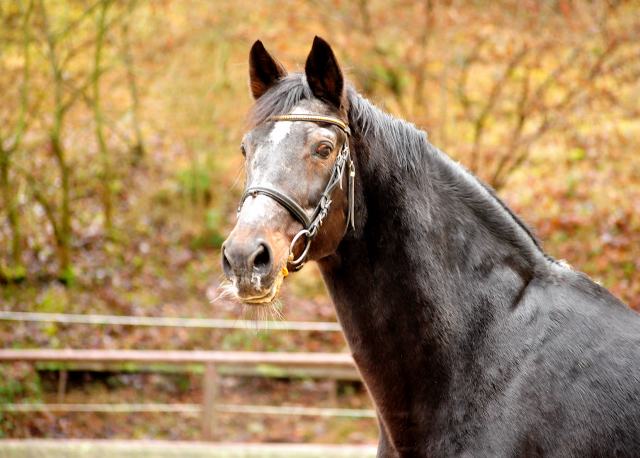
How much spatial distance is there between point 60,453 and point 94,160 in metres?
6.31

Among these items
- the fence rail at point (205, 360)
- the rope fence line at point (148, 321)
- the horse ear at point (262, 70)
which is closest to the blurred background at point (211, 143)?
the rope fence line at point (148, 321)

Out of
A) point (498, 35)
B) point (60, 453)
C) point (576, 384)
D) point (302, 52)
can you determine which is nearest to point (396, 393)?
point (576, 384)

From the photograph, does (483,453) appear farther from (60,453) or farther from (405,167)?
(60,453)

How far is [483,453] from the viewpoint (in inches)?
81.7

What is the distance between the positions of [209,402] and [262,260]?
4373 millimetres

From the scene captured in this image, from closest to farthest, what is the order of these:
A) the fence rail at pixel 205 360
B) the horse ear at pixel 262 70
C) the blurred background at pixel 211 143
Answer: the horse ear at pixel 262 70 → the fence rail at pixel 205 360 → the blurred background at pixel 211 143

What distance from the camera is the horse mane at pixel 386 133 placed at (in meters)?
2.29

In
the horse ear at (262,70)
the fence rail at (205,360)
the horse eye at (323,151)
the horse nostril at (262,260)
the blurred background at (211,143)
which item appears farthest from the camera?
the blurred background at (211,143)

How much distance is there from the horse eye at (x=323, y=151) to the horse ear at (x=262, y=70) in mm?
502

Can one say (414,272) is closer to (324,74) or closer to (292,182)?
(292,182)

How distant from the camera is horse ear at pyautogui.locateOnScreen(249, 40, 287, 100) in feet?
8.02

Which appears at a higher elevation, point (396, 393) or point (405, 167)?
point (405, 167)

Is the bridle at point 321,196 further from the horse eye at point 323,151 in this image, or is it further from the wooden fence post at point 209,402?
the wooden fence post at point 209,402

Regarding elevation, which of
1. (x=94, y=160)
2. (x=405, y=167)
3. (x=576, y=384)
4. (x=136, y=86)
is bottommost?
(x=94, y=160)
